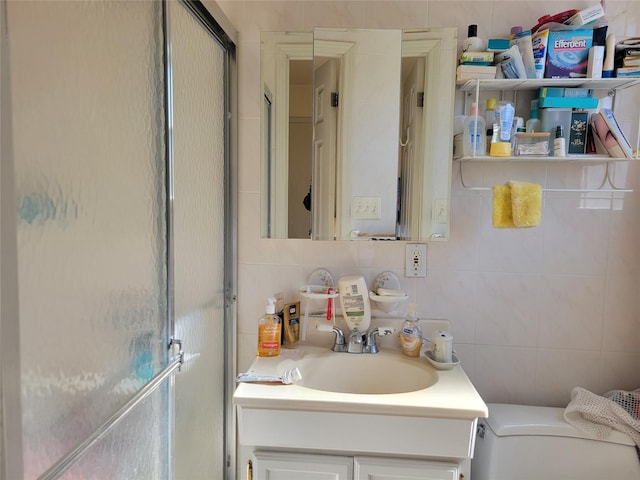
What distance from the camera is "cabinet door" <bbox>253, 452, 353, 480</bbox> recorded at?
1.20 m

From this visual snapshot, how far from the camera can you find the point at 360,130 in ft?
5.00

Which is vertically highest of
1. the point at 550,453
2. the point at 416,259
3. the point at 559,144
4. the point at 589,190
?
the point at 559,144

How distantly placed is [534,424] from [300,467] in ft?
2.44

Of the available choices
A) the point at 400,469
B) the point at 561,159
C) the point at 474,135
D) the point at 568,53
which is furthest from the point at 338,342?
the point at 568,53

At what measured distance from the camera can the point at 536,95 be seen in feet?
4.84

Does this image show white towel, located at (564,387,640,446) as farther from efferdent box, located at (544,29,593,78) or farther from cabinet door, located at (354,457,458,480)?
efferdent box, located at (544,29,593,78)

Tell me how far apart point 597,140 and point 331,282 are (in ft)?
3.28

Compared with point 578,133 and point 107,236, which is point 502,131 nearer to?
point 578,133

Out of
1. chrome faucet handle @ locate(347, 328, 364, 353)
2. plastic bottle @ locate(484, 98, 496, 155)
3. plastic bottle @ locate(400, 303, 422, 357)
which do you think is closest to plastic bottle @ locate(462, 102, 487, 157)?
plastic bottle @ locate(484, 98, 496, 155)

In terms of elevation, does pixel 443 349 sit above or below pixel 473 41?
below

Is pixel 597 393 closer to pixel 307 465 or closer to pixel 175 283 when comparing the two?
pixel 307 465

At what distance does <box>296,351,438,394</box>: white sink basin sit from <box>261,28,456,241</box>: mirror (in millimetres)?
417

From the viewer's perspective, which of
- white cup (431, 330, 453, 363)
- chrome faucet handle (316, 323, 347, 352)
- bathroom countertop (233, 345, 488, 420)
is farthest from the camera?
chrome faucet handle (316, 323, 347, 352)

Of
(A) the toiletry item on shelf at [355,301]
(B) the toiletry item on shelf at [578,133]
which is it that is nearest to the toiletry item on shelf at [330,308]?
(A) the toiletry item on shelf at [355,301]
